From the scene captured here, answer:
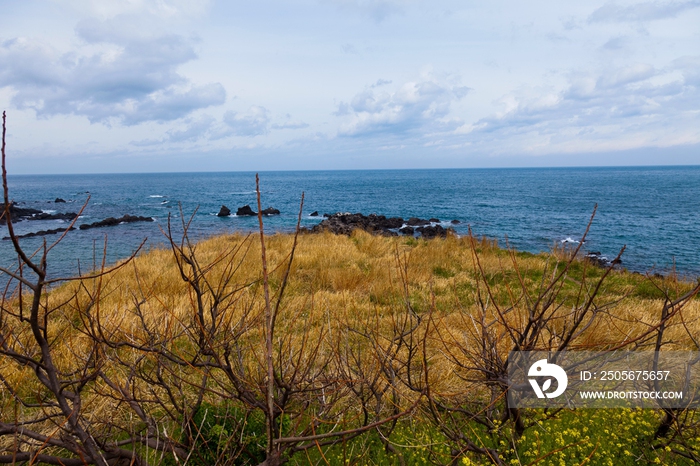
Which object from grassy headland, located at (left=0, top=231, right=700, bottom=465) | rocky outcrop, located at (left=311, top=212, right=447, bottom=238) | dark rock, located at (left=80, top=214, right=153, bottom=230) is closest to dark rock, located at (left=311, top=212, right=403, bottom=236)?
rocky outcrop, located at (left=311, top=212, right=447, bottom=238)

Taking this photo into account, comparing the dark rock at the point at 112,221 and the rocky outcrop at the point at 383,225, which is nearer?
the rocky outcrop at the point at 383,225

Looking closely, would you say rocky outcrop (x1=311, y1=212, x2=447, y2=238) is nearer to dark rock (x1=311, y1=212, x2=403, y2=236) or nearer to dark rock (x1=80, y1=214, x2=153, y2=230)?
dark rock (x1=311, y1=212, x2=403, y2=236)

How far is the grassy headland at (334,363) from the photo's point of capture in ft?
7.95

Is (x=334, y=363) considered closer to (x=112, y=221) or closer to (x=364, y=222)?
(x=364, y=222)

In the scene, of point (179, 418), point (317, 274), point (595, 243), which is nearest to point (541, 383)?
point (179, 418)

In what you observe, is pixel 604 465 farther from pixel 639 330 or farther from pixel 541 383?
pixel 639 330

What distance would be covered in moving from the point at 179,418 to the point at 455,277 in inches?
283

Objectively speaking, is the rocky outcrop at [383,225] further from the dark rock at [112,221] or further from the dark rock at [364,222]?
the dark rock at [112,221]

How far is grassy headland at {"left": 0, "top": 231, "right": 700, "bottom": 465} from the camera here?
2.42 metres

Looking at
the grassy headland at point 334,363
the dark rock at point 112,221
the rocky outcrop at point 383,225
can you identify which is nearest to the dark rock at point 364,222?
the rocky outcrop at point 383,225

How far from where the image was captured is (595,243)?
24.4m

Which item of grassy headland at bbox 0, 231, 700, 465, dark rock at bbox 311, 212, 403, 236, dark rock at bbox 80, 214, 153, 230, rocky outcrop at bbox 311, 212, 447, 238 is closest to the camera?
grassy headland at bbox 0, 231, 700, 465

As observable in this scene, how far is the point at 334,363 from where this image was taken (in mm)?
3664

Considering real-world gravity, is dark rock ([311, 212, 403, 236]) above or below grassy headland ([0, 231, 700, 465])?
below
